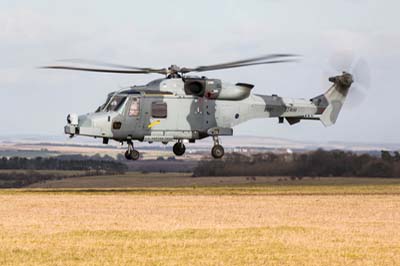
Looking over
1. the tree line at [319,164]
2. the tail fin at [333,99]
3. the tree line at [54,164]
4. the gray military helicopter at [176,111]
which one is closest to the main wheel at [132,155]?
the gray military helicopter at [176,111]

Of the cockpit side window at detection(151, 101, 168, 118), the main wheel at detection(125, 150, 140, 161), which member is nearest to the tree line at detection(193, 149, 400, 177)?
the main wheel at detection(125, 150, 140, 161)

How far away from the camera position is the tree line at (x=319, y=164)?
74688 millimetres

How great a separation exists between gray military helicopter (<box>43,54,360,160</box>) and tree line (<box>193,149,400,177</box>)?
89.0 ft

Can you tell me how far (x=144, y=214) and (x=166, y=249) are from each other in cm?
1073

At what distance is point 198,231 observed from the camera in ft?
93.0

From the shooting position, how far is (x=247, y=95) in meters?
46.7

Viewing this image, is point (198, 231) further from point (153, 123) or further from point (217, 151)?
point (217, 151)

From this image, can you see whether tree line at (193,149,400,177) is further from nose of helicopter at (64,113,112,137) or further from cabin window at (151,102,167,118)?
nose of helicopter at (64,113,112,137)

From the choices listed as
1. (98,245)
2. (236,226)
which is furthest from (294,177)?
(98,245)

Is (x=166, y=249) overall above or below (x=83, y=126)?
below

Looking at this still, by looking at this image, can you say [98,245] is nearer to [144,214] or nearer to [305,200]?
[144,214]

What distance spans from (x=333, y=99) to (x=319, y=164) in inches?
998

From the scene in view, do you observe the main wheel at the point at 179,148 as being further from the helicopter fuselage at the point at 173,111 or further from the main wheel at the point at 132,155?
the main wheel at the point at 132,155

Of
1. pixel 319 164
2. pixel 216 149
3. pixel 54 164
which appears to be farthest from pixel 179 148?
pixel 54 164
